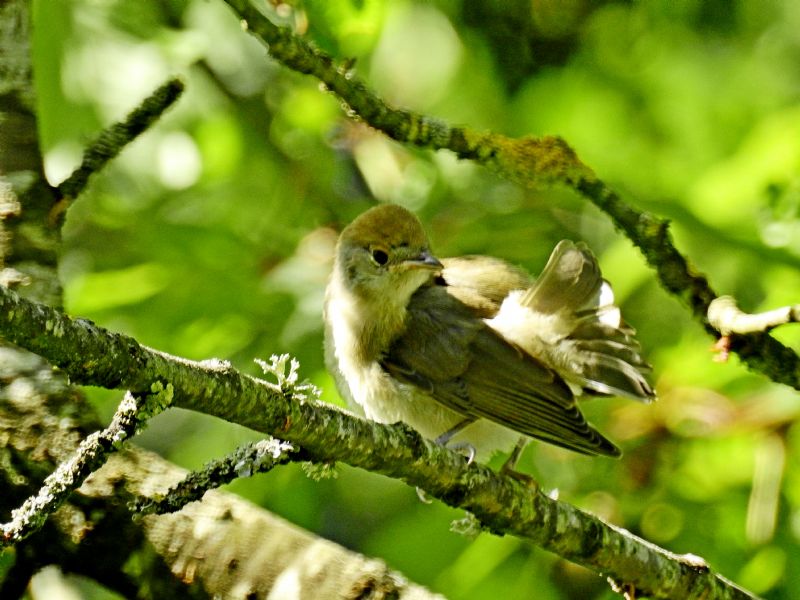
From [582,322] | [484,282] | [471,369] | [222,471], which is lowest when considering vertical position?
[471,369]

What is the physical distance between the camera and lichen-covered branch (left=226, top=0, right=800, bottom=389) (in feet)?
9.01

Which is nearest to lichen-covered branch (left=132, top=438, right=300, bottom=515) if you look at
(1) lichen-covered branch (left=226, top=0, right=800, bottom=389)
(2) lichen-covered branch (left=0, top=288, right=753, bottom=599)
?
(2) lichen-covered branch (left=0, top=288, right=753, bottom=599)

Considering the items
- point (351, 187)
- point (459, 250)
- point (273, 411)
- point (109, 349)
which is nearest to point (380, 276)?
point (459, 250)

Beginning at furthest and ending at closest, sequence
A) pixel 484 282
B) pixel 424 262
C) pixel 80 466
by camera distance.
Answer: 1. pixel 484 282
2. pixel 424 262
3. pixel 80 466

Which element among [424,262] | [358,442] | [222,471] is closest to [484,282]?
[424,262]

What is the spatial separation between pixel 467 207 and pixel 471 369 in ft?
2.99

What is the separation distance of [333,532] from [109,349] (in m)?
4.01

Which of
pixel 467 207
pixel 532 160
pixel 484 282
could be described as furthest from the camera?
pixel 467 207

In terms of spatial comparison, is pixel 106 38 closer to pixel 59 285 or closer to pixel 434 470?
pixel 59 285

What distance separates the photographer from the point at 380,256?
4297mm

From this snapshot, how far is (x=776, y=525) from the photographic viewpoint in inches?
152

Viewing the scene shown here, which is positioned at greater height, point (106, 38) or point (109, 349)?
point (109, 349)

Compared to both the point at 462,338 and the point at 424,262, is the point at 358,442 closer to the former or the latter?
the point at 424,262

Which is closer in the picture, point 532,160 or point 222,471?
point 222,471
